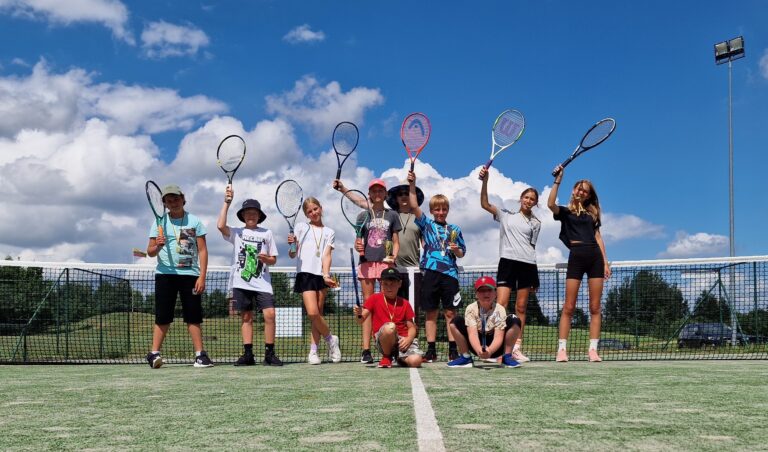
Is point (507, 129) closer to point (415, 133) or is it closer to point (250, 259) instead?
point (415, 133)

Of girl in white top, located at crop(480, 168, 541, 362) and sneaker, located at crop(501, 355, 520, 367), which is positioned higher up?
girl in white top, located at crop(480, 168, 541, 362)

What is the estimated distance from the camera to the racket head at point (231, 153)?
26.6 ft

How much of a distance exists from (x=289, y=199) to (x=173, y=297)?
1.77m

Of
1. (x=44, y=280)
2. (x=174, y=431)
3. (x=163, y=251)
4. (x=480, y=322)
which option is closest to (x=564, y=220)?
(x=480, y=322)

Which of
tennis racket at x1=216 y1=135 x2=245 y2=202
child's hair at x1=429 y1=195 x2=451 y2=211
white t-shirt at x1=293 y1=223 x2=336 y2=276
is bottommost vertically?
white t-shirt at x1=293 y1=223 x2=336 y2=276

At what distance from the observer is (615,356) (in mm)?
9727

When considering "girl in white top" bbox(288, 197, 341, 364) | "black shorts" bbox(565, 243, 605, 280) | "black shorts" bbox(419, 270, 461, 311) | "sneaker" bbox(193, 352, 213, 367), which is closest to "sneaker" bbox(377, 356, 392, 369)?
"black shorts" bbox(419, 270, 461, 311)

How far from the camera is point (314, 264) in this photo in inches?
304

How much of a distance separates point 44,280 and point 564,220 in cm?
807

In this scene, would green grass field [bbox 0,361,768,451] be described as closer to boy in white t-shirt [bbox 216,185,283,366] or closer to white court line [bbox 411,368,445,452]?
white court line [bbox 411,368,445,452]

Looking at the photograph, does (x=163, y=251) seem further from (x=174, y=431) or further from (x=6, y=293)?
(x=6, y=293)

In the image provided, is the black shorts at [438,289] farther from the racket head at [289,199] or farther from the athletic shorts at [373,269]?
the racket head at [289,199]

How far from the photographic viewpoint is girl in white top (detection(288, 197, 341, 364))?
771 centimetres

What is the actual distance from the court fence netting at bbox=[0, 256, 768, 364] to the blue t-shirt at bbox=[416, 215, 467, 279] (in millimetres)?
2076
